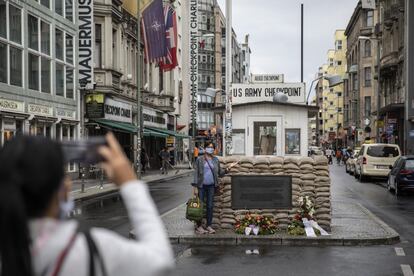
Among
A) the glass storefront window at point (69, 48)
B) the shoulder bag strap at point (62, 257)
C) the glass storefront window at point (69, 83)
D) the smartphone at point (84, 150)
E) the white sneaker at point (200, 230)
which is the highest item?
the glass storefront window at point (69, 48)

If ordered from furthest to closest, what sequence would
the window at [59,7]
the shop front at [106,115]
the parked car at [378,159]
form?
the shop front at [106,115], the parked car at [378,159], the window at [59,7]

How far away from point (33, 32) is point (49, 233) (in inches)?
1054

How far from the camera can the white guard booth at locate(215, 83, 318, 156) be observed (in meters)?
15.8

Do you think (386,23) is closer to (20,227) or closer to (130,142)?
(130,142)

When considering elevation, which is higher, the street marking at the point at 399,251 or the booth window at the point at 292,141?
the booth window at the point at 292,141

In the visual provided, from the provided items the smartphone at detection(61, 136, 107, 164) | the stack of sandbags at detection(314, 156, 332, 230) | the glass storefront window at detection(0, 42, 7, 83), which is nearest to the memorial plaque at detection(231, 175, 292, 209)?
the stack of sandbags at detection(314, 156, 332, 230)

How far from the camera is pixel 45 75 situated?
28.6 m

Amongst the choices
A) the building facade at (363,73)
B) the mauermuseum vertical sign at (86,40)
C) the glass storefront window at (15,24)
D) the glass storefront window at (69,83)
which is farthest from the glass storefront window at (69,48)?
the building facade at (363,73)

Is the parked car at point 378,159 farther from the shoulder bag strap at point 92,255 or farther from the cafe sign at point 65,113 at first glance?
the shoulder bag strap at point 92,255

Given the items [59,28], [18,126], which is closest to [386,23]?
[59,28]

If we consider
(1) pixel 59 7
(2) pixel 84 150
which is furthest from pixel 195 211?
(1) pixel 59 7

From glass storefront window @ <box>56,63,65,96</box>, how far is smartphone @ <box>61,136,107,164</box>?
1130 inches

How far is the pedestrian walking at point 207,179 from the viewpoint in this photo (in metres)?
12.0

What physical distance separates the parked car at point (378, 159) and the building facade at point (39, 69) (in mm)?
14578
